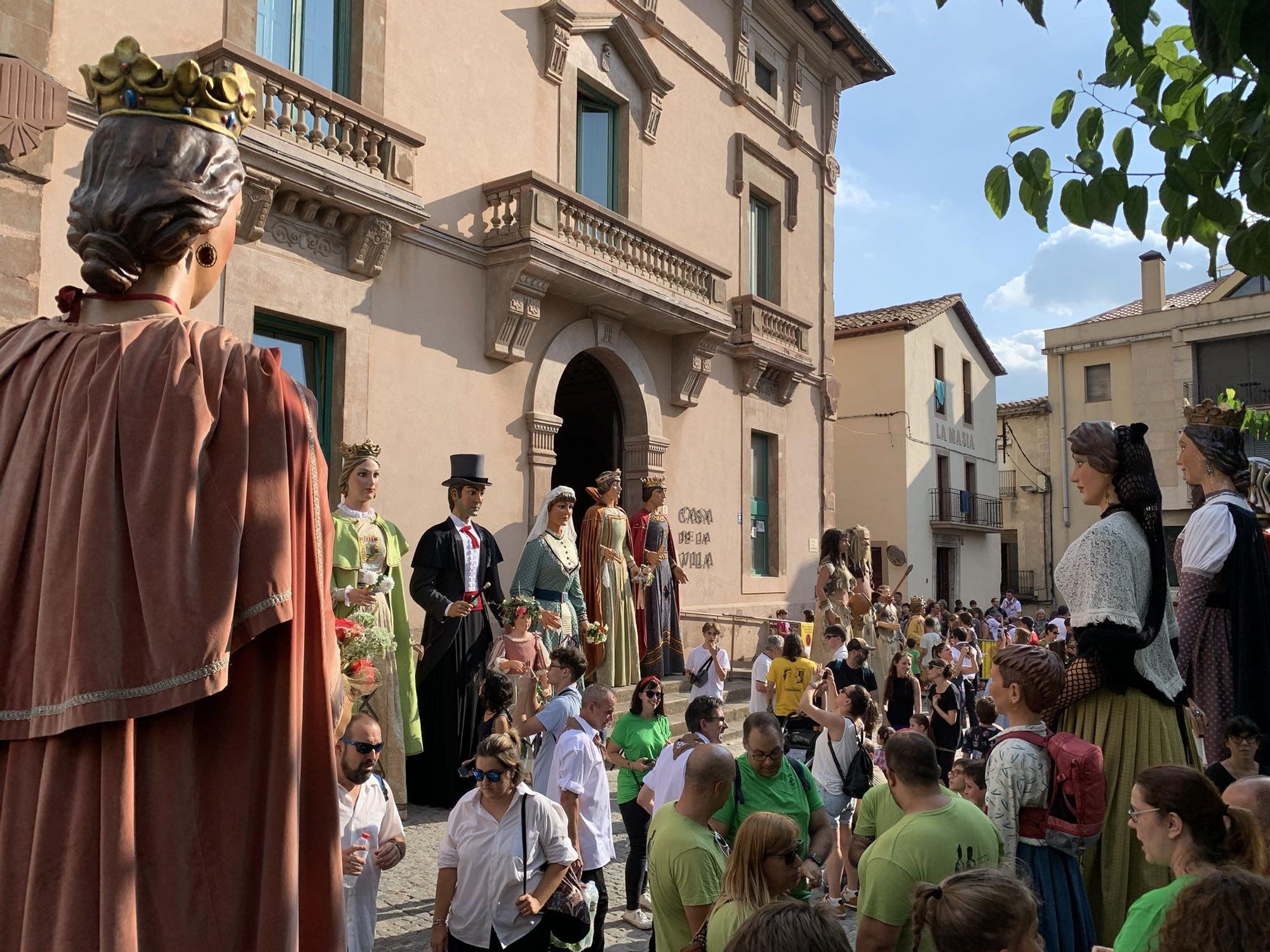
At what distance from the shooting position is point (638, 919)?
5625 mm

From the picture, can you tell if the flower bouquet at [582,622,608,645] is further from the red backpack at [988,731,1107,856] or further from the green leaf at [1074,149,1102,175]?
the green leaf at [1074,149,1102,175]

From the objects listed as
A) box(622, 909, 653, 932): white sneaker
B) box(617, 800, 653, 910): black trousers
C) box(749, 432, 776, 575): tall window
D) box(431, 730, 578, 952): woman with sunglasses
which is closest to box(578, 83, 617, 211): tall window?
box(749, 432, 776, 575): tall window

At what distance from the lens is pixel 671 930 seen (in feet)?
12.5

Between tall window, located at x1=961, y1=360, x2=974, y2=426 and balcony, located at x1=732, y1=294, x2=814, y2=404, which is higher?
tall window, located at x1=961, y1=360, x2=974, y2=426

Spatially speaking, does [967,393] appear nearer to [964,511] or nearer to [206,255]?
[964,511]

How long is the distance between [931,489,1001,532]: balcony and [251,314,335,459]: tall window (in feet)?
75.2

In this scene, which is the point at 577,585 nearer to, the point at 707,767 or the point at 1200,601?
the point at 707,767

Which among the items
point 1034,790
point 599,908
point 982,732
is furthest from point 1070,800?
point 982,732

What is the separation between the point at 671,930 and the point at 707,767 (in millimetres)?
640

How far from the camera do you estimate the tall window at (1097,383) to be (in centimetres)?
3312

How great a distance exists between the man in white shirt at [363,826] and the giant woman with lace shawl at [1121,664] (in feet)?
8.92

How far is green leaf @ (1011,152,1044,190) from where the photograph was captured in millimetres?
3176

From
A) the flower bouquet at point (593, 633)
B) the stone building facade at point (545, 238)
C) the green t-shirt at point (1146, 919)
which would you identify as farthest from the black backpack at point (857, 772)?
the stone building facade at point (545, 238)

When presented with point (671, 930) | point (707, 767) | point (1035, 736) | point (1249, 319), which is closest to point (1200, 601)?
point (1035, 736)
